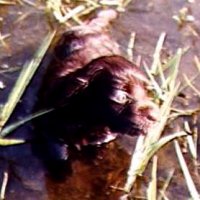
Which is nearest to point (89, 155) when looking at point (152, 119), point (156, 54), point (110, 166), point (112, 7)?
point (110, 166)

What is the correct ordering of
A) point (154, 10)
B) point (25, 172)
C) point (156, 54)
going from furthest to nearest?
point (154, 10) → point (156, 54) → point (25, 172)

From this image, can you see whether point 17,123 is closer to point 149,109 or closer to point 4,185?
point 4,185

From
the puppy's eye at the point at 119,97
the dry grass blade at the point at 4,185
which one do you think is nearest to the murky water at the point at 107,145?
the dry grass blade at the point at 4,185

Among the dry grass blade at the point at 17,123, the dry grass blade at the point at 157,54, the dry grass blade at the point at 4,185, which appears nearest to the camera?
the dry grass blade at the point at 4,185

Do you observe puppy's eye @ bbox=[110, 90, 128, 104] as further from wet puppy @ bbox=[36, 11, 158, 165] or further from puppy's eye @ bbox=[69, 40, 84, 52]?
puppy's eye @ bbox=[69, 40, 84, 52]

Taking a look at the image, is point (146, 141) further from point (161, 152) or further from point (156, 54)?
point (156, 54)

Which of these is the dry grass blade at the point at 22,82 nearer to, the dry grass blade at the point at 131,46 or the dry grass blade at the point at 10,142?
the dry grass blade at the point at 10,142
